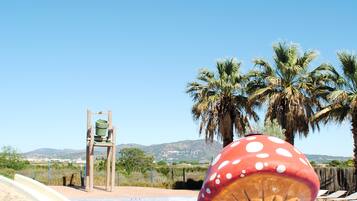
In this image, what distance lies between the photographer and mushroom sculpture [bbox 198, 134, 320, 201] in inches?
215

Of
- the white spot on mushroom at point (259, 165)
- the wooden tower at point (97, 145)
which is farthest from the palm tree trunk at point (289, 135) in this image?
the white spot on mushroom at point (259, 165)

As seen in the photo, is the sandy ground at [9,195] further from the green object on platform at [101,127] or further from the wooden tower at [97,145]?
the green object on platform at [101,127]

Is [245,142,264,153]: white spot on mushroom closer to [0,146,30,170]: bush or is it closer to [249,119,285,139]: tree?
[249,119,285,139]: tree

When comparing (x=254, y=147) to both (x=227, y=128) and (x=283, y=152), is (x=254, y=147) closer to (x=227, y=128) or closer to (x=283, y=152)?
(x=283, y=152)

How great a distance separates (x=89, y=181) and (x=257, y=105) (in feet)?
34.6

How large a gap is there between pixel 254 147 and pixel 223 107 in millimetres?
24630

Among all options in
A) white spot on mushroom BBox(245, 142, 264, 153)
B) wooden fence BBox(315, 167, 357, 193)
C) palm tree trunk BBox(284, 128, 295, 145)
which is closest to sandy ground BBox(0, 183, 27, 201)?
white spot on mushroom BBox(245, 142, 264, 153)

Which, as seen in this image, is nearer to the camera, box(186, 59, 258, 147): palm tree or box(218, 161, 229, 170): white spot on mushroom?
box(218, 161, 229, 170): white spot on mushroom

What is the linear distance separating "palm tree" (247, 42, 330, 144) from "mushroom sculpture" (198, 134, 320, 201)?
20453 mm

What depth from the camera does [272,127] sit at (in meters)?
27.8

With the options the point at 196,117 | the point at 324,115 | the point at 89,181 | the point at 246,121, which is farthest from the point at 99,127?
the point at 324,115

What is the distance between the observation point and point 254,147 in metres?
5.80

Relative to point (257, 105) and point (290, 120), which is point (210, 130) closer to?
point (257, 105)

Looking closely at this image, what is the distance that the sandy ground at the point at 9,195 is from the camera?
15.9 metres
